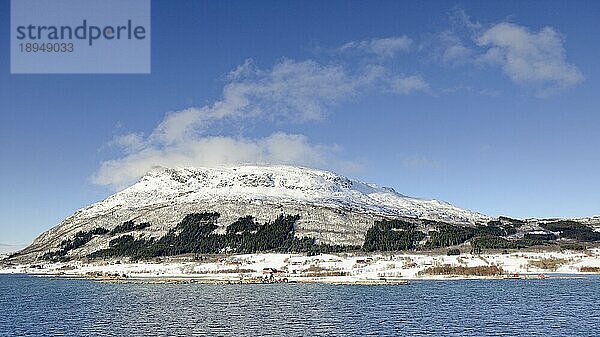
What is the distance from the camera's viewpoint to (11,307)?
12256 cm

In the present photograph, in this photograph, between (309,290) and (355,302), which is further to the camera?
(309,290)

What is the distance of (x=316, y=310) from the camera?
107 m

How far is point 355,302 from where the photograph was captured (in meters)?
120

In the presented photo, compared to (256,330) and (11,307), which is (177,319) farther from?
(11,307)

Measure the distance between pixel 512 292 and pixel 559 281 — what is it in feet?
117

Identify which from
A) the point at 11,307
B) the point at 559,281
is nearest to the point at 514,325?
the point at 559,281

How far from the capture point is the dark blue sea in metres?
85.0

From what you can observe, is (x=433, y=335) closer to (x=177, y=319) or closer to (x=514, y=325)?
(x=514, y=325)

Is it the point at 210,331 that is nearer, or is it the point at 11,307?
the point at 210,331

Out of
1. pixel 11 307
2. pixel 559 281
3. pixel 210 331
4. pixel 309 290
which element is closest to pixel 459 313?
pixel 210 331

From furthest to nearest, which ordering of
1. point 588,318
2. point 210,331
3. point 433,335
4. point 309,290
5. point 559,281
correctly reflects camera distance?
point 559,281 → point 309,290 → point 588,318 → point 210,331 → point 433,335

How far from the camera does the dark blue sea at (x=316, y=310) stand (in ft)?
279

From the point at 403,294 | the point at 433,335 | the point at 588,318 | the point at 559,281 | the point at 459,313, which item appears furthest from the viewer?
the point at 559,281

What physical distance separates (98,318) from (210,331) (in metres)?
27.4
